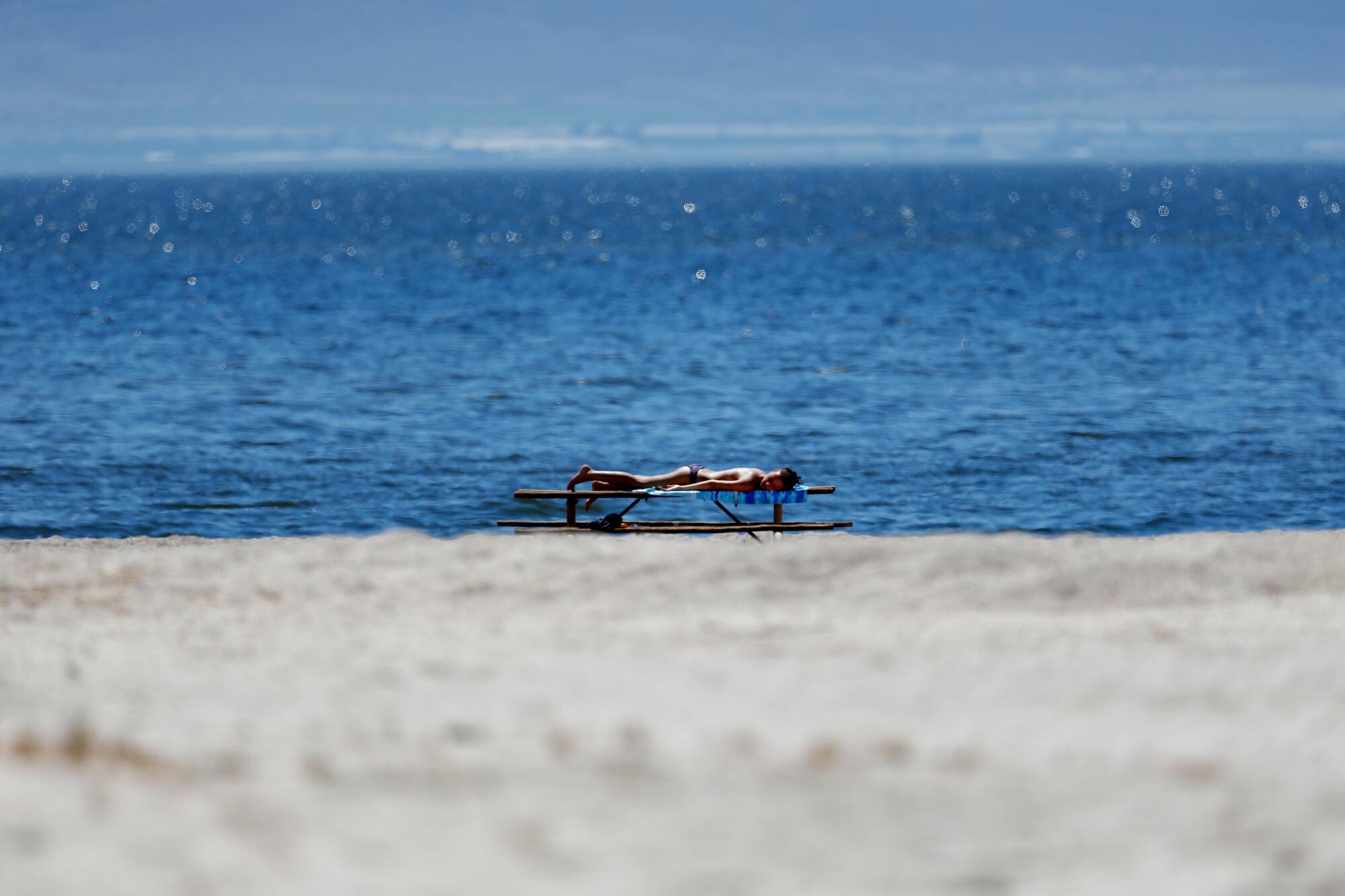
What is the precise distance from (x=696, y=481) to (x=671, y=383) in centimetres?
1270

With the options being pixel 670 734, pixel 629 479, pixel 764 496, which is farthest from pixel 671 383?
pixel 670 734

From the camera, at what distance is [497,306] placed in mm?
43281

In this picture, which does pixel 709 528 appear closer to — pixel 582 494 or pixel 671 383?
pixel 582 494

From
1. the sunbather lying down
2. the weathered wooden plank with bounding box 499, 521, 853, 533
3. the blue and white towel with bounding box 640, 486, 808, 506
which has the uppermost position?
the sunbather lying down

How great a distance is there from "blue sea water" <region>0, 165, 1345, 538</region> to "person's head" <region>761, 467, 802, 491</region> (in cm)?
252

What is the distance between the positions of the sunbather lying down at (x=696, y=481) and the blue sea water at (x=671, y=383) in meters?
2.62

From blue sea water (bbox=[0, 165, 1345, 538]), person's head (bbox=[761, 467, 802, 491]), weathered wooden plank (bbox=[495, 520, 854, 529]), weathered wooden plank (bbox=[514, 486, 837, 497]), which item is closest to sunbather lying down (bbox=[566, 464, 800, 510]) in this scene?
person's head (bbox=[761, 467, 802, 491])

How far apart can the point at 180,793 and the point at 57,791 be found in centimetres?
50

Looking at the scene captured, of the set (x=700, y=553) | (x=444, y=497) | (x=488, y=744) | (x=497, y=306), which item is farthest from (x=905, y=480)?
(x=497, y=306)

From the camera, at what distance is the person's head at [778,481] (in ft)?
52.5

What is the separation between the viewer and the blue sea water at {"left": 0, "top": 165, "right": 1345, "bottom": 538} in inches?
778

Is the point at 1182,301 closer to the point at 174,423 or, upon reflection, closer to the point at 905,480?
the point at 905,480

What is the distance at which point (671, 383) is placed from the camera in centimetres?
2933

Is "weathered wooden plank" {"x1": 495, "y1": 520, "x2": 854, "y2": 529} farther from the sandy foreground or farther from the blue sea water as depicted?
the sandy foreground
